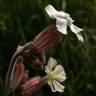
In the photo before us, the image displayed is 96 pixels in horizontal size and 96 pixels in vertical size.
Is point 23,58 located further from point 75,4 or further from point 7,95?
point 75,4

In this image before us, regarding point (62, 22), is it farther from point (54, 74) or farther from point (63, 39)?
point (63, 39)

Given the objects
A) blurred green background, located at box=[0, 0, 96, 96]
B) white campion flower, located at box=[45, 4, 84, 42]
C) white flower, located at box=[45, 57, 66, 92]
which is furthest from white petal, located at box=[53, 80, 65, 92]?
blurred green background, located at box=[0, 0, 96, 96]

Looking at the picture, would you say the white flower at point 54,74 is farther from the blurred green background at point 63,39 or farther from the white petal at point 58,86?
the blurred green background at point 63,39

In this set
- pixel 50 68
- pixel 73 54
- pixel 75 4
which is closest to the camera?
pixel 50 68

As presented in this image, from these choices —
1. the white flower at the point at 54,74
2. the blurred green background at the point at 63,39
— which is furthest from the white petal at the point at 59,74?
the blurred green background at the point at 63,39

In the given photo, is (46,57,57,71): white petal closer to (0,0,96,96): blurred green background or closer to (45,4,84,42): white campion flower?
(45,4,84,42): white campion flower

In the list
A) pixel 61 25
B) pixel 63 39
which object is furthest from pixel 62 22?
pixel 63 39

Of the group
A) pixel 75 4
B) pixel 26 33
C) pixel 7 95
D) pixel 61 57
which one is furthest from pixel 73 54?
pixel 7 95

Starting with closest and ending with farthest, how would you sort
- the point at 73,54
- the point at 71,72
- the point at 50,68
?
1. the point at 50,68
2. the point at 71,72
3. the point at 73,54
